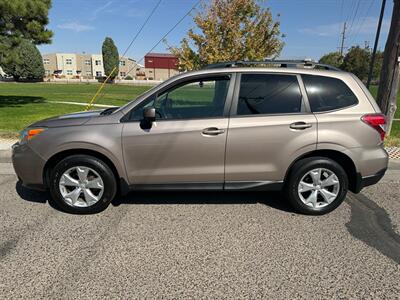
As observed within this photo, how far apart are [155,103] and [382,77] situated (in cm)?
591

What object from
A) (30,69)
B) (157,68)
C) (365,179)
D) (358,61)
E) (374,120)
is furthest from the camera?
(157,68)

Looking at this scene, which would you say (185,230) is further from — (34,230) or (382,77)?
(382,77)

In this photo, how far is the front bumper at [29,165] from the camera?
368 centimetres

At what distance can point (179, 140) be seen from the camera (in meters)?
3.58

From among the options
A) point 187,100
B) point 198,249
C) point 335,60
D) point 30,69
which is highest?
point 335,60

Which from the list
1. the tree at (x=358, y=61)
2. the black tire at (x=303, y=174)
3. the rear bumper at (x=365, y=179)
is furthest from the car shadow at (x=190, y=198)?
the tree at (x=358, y=61)

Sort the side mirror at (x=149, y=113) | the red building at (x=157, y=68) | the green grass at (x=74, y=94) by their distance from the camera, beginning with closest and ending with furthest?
1. the side mirror at (x=149, y=113)
2. the green grass at (x=74, y=94)
3. the red building at (x=157, y=68)

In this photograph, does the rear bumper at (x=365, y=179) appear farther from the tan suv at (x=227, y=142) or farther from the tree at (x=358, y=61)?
the tree at (x=358, y=61)

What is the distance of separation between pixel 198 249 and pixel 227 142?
1.22 meters

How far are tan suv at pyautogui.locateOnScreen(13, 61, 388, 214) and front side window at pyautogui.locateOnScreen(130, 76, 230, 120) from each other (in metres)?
0.01

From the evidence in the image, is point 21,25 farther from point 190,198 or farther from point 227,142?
point 227,142

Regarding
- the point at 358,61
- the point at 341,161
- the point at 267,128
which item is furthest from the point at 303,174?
the point at 358,61

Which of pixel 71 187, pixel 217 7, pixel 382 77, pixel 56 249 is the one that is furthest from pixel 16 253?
pixel 217 7

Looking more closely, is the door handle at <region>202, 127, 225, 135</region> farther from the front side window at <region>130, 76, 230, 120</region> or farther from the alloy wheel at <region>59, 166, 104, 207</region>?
the alloy wheel at <region>59, 166, 104, 207</region>
